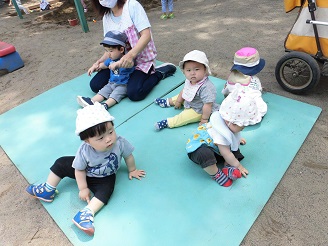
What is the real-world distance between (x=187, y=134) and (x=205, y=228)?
84 centimetres

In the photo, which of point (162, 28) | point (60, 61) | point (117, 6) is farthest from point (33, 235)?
point (162, 28)

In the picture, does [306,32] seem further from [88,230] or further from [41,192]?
[41,192]

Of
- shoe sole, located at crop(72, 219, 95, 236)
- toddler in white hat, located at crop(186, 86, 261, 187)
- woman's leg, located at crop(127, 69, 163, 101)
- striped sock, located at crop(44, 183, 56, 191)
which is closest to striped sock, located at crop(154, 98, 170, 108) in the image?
woman's leg, located at crop(127, 69, 163, 101)

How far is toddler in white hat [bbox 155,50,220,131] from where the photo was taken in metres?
2.13

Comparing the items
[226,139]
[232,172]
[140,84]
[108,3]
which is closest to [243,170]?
[232,172]

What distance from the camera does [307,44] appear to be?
2369 millimetres

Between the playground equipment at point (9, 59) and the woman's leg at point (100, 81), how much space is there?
1470 millimetres

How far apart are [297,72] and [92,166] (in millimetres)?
1929

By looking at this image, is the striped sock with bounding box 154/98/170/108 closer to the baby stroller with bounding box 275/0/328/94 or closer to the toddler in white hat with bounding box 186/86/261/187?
the toddler in white hat with bounding box 186/86/261/187

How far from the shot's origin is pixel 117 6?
8.82 ft

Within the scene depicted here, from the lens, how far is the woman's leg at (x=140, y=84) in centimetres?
269

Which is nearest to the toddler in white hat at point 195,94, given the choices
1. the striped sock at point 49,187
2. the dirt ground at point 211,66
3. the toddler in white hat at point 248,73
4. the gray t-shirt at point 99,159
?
the toddler in white hat at point 248,73

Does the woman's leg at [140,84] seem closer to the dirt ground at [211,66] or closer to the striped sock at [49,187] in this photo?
the dirt ground at [211,66]

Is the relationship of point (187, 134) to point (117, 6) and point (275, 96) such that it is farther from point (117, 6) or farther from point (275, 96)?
point (117, 6)
